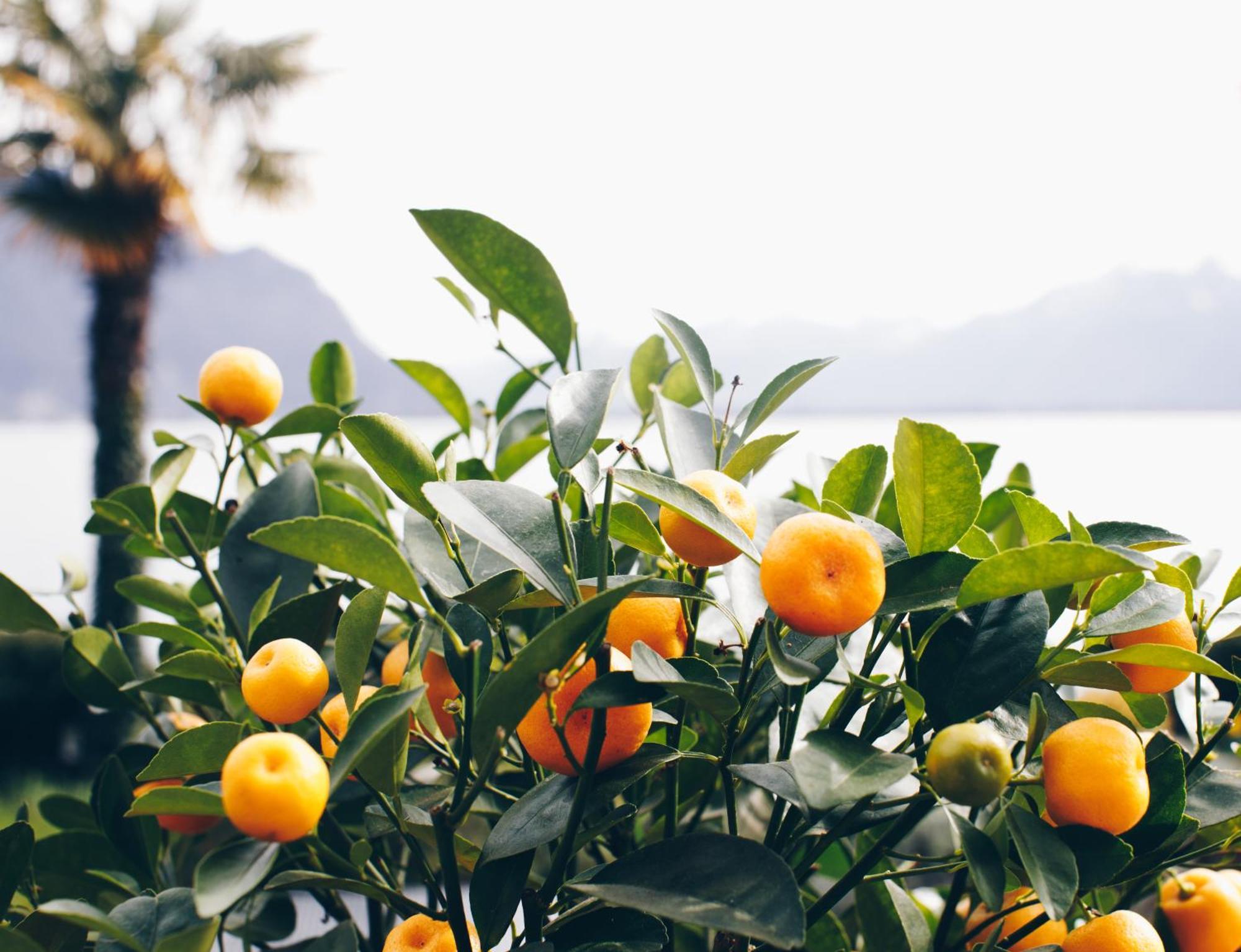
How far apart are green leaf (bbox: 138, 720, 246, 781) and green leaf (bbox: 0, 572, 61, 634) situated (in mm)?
169

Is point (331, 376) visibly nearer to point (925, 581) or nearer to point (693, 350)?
point (693, 350)

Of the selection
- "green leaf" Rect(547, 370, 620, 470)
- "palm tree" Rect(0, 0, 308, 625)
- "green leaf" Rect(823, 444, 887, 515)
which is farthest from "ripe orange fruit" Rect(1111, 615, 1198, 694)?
"palm tree" Rect(0, 0, 308, 625)

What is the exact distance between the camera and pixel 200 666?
1.07 feet

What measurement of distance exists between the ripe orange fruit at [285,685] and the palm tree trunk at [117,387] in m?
4.58

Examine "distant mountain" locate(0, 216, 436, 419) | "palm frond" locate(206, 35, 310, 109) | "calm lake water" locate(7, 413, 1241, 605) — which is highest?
"palm frond" locate(206, 35, 310, 109)

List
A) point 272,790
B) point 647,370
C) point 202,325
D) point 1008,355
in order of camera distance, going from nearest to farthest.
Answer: point 272,790, point 647,370, point 1008,355, point 202,325

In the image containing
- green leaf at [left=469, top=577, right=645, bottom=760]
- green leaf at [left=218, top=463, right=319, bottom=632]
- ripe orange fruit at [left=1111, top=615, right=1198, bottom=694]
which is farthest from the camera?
green leaf at [left=218, top=463, right=319, bottom=632]

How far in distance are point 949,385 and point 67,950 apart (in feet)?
21.6

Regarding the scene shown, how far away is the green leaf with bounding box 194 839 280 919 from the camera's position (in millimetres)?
229

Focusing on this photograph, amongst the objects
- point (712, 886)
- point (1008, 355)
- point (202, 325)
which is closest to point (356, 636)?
A: point (712, 886)

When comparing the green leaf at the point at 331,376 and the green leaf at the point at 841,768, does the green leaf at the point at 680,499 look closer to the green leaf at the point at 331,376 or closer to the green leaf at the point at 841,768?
the green leaf at the point at 841,768

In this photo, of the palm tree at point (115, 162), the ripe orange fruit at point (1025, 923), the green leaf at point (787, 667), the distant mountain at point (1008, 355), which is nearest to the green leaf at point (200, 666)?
the green leaf at point (787, 667)

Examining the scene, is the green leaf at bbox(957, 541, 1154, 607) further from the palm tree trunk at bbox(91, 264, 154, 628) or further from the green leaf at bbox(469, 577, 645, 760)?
the palm tree trunk at bbox(91, 264, 154, 628)

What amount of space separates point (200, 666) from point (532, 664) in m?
0.17
